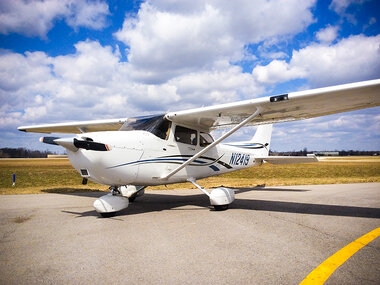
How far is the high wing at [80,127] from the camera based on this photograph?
9.14 m

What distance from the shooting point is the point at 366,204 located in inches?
278

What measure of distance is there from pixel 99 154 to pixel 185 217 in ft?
7.68

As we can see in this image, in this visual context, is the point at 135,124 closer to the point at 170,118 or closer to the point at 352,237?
the point at 170,118

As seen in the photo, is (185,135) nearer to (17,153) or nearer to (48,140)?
(48,140)

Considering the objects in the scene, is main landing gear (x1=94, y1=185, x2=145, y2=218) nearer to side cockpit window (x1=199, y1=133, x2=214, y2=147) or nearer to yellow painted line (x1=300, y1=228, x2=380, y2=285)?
side cockpit window (x1=199, y1=133, x2=214, y2=147)

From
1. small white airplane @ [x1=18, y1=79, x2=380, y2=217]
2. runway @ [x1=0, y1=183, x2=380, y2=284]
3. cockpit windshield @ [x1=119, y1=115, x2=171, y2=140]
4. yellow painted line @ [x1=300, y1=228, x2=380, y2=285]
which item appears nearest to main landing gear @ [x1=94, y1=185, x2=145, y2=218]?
small white airplane @ [x1=18, y1=79, x2=380, y2=217]

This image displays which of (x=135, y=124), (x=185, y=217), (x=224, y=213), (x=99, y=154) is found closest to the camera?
(x=99, y=154)

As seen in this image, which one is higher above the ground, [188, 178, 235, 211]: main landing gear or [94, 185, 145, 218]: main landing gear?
[94, 185, 145, 218]: main landing gear

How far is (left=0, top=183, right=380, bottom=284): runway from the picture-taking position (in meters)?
2.71

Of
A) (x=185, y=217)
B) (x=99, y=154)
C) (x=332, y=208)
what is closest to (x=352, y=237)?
(x=332, y=208)

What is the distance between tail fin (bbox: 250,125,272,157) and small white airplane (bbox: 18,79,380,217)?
2.21m

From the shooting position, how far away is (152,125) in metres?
6.61

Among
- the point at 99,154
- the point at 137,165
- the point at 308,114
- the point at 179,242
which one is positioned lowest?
the point at 179,242

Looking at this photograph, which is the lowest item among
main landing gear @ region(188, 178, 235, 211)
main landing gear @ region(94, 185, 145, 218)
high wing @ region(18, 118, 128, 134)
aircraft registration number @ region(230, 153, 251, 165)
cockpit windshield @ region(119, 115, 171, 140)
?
main landing gear @ region(188, 178, 235, 211)
